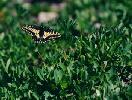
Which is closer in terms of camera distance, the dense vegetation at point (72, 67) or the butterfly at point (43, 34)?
the dense vegetation at point (72, 67)

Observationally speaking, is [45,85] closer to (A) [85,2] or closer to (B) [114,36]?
(B) [114,36]

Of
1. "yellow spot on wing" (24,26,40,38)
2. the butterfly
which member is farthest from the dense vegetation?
"yellow spot on wing" (24,26,40,38)

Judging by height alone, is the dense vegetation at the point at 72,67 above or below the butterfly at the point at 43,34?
below

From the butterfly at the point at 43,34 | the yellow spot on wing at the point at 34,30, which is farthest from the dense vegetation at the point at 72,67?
the yellow spot on wing at the point at 34,30

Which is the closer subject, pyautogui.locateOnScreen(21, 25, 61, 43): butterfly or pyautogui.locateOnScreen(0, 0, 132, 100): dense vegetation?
pyautogui.locateOnScreen(0, 0, 132, 100): dense vegetation

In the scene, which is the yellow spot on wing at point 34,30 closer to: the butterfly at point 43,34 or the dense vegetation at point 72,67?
the butterfly at point 43,34

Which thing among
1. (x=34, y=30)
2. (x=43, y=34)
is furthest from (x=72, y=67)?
(x=34, y=30)

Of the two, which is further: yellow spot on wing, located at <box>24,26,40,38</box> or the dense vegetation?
yellow spot on wing, located at <box>24,26,40,38</box>

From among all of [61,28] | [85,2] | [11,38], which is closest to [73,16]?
[85,2]

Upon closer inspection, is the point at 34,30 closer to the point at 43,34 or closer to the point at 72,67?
the point at 43,34

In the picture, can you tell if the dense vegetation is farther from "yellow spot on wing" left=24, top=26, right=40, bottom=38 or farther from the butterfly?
"yellow spot on wing" left=24, top=26, right=40, bottom=38

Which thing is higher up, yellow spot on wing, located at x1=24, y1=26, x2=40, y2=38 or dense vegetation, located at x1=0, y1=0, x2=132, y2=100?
yellow spot on wing, located at x1=24, y1=26, x2=40, y2=38
